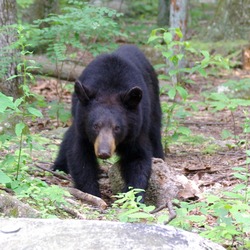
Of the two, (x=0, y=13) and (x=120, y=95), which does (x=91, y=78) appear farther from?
(x=0, y=13)

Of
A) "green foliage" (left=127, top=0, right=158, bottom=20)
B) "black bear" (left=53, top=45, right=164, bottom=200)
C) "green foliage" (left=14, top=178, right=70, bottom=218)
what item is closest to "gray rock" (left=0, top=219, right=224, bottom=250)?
"green foliage" (left=14, top=178, right=70, bottom=218)

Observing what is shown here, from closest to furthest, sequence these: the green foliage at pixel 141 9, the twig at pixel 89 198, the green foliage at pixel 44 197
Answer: the green foliage at pixel 44 197 → the twig at pixel 89 198 → the green foliage at pixel 141 9

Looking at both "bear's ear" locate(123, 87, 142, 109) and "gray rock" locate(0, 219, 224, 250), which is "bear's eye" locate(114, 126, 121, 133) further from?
"gray rock" locate(0, 219, 224, 250)

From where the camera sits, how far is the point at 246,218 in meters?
3.92

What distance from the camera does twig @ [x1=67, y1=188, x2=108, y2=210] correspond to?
238 inches

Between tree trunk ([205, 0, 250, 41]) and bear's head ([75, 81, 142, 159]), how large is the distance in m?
10.8

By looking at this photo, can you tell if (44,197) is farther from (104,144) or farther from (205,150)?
(205,150)

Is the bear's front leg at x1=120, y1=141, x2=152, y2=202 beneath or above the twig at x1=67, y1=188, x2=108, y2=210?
above

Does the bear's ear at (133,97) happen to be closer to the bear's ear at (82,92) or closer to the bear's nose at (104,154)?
the bear's ear at (82,92)

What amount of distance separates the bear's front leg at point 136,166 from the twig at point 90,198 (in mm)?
587

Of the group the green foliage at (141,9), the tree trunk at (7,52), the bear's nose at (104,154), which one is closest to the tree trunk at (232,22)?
the green foliage at (141,9)

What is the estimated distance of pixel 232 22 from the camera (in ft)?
56.7

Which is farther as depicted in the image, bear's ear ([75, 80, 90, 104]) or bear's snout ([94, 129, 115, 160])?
bear's ear ([75, 80, 90, 104])

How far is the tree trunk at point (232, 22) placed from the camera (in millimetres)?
17125
